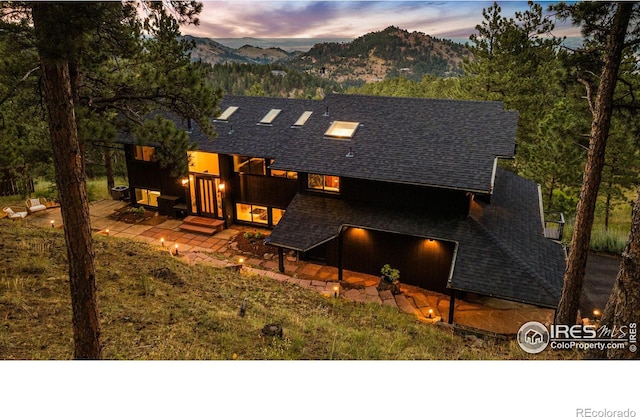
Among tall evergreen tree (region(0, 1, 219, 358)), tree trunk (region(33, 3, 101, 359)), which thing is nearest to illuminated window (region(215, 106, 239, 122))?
tall evergreen tree (region(0, 1, 219, 358))

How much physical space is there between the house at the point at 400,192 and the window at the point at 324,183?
45 millimetres

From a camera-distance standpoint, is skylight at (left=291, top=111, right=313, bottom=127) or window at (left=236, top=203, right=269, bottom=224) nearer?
skylight at (left=291, top=111, right=313, bottom=127)

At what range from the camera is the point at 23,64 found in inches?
383

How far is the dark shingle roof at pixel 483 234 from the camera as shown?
12.0 meters

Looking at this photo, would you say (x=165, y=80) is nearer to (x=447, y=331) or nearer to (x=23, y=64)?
(x=23, y=64)

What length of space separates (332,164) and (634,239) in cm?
1103

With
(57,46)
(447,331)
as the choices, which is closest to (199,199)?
(447,331)

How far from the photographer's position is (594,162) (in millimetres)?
8828

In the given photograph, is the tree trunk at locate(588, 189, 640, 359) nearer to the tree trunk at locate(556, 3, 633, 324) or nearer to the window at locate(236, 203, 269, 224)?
the tree trunk at locate(556, 3, 633, 324)

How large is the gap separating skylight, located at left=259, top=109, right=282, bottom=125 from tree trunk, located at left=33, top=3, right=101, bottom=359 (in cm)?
1536

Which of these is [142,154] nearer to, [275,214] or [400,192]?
[275,214]

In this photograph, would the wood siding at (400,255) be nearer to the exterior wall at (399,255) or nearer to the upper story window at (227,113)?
the exterior wall at (399,255)

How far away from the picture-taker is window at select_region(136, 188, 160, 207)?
22609 millimetres

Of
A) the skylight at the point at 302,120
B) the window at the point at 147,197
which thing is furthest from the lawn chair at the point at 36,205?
the skylight at the point at 302,120
